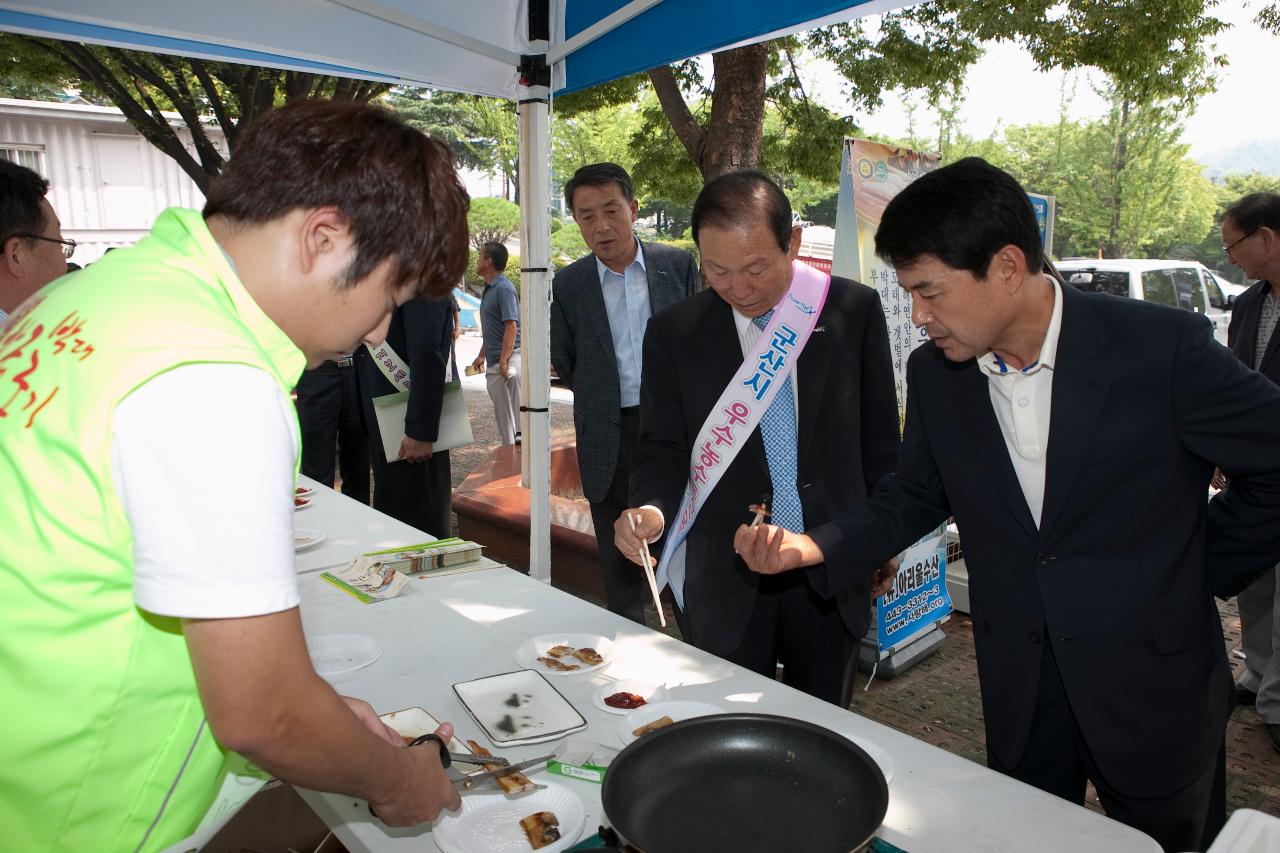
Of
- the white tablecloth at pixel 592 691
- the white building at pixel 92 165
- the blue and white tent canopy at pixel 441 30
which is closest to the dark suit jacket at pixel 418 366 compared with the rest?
the blue and white tent canopy at pixel 441 30

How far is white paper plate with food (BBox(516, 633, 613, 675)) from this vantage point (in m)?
2.00

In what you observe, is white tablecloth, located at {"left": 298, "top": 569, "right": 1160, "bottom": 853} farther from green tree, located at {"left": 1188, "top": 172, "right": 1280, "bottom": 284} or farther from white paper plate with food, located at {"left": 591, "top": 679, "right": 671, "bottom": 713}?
green tree, located at {"left": 1188, "top": 172, "right": 1280, "bottom": 284}

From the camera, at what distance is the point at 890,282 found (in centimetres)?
450

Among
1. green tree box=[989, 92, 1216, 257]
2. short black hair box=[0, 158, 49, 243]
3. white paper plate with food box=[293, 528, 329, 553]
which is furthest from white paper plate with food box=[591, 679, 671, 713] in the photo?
green tree box=[989, 92, 1216, 257]

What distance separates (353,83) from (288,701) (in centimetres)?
1048

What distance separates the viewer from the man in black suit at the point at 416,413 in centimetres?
438

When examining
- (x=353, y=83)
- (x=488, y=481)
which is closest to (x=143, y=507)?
(x=488, y=481)

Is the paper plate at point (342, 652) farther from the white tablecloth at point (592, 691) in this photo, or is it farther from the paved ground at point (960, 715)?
the paved ground at point (960, 715)

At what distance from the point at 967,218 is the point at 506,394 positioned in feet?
23.3

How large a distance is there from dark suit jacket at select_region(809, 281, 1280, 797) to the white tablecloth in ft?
1.32

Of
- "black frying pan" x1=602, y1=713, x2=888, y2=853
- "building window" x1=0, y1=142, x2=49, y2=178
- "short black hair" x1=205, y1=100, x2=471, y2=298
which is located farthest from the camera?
"building window" x1=0, y1=142, x2=49, y2=178

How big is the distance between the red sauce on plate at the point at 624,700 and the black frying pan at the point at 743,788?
1.67ft

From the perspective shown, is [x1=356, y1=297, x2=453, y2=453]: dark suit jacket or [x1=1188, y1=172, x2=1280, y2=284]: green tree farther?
[x1=1188, y1=172, x2=1280, y2=284]: green tree

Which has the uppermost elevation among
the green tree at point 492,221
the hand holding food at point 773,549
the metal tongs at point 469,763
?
the green tree at point 492,221
